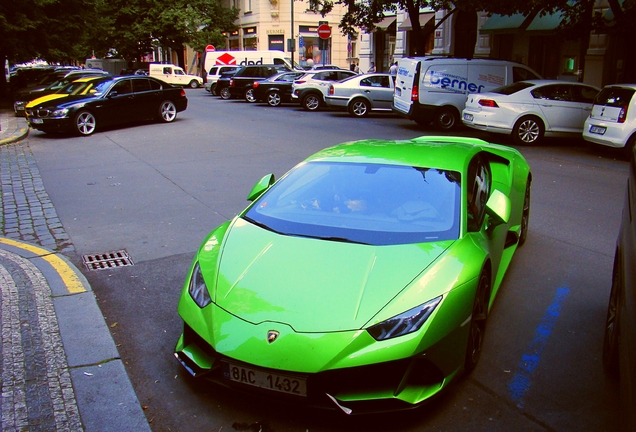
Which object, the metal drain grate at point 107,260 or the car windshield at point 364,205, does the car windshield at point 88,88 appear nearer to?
the metal drain grate at point 107,260

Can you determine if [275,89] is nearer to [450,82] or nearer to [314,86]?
[314,86]

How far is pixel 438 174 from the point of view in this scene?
462 centimetres

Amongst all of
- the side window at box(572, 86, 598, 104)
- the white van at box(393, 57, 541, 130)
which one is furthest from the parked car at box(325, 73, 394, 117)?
the side window at box(572, 86, 598, 104)

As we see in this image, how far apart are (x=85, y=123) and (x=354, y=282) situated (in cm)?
1520

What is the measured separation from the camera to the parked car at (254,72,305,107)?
86.8 feet

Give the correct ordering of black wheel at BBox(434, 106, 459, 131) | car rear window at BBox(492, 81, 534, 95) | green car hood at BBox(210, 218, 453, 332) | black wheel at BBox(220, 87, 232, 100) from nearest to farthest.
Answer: green car hood at BBox(210, 218, 453, 332) < car rear window at BBox(492, 81, 534, 95) < black wheel at BBox(434, 106, 459, 131) < black wheel at BBox(220, 87, 232, 100)

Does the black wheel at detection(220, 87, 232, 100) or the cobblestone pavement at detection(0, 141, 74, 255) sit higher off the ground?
the black wheel at detection(220, 87, 232, 100)

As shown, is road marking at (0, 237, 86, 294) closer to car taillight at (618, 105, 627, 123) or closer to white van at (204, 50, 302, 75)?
car taillight at (618, 105, 627, 123)

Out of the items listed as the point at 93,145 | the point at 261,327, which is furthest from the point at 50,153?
the point at 261,327

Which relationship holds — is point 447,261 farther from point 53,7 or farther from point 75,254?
point 53,7

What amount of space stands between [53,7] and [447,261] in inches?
1039

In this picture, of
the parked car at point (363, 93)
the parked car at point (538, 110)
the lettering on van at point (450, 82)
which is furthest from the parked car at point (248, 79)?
the parked car at point (538, 110)

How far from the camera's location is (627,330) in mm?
2711

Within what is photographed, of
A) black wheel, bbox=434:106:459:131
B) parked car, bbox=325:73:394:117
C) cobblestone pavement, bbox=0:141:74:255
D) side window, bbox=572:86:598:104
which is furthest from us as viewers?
parked car, bbox=325:73:394:117
